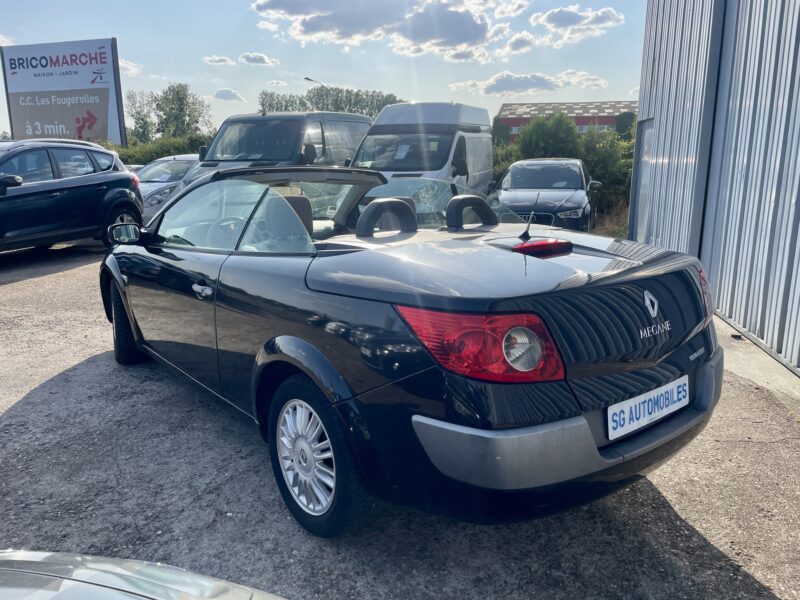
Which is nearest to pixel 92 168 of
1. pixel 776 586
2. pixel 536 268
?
pixel 536 268

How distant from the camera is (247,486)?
3307mm

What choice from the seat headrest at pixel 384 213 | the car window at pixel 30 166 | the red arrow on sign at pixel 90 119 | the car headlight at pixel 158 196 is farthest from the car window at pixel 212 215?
the red arrow on sign at pixel 90 119

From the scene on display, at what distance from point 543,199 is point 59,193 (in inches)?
295

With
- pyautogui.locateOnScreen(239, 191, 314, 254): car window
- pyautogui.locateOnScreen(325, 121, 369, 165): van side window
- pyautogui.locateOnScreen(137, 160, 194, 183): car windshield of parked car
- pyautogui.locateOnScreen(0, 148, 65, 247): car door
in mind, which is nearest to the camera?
pyautogui.locateOnScreen(239, 191, 314, 254): car window

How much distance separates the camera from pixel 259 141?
447 inches

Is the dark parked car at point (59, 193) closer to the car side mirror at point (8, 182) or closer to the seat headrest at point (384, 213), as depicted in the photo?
the car side mirror at point (8, 182)

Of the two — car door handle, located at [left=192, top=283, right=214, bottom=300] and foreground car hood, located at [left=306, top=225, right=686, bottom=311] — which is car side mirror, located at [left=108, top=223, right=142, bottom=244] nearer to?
car door handle, located at [left=192, top=283, right=214, bottom=300]

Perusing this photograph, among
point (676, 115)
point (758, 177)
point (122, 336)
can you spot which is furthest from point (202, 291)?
point (676, 115)

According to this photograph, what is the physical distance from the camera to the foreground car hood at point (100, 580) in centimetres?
157

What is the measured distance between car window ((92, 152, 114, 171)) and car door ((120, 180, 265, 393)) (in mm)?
6928

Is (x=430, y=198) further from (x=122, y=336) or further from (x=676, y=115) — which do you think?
(x=676, y=115)

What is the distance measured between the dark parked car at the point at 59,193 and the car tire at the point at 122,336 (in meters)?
5.33

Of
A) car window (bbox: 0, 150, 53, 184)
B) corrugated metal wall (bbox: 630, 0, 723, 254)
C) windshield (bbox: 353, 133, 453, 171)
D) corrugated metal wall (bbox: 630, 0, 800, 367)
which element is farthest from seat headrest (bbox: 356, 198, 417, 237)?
car window (bbox: 0, 150, 53, 184)

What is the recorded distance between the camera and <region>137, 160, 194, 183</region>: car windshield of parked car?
13992 mm
